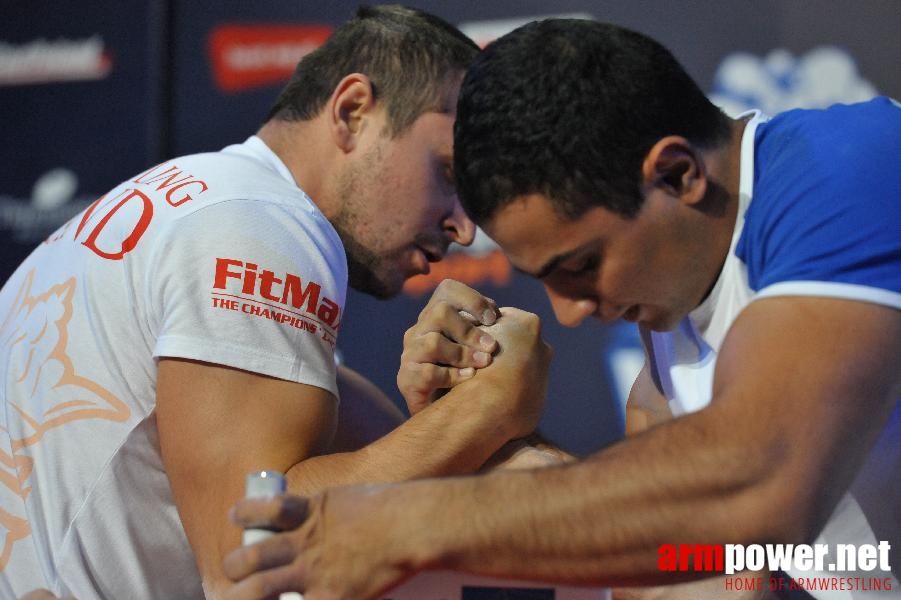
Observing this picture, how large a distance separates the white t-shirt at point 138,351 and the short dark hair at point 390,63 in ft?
1.02

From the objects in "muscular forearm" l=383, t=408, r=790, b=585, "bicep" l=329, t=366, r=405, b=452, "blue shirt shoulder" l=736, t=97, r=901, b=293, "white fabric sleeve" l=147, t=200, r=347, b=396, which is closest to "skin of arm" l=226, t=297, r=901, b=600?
"muscular forearm" l=383, t=408, r=790, b=585

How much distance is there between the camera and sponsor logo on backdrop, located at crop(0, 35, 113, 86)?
2705 millimetres

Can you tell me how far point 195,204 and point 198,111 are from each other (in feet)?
4.50

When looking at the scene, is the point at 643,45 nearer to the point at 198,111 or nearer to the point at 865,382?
the point at 865,382

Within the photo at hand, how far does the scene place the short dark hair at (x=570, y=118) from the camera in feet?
3.59

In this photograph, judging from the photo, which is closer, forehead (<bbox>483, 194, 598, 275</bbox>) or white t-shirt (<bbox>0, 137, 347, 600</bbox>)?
forehead (<bbox>483, 194, 598, 275</bbox>)

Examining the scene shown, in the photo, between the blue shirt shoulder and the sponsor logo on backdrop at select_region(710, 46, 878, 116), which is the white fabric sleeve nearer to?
the blue shirt shoulder

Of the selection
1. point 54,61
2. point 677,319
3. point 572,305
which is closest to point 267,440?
point 572,305

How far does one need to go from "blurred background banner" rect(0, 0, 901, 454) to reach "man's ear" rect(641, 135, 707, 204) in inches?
46.3

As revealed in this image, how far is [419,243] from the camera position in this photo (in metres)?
1.69

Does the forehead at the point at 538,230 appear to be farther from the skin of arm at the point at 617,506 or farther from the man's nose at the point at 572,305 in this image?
the skin of arm at the point at 617,506

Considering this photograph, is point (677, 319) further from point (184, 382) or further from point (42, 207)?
point (42, 207)

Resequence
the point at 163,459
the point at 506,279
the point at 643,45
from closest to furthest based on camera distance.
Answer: the point at 643,45, the point at 163,459, the point at 506,279

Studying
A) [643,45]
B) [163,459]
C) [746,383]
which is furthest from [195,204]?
[746,383]
